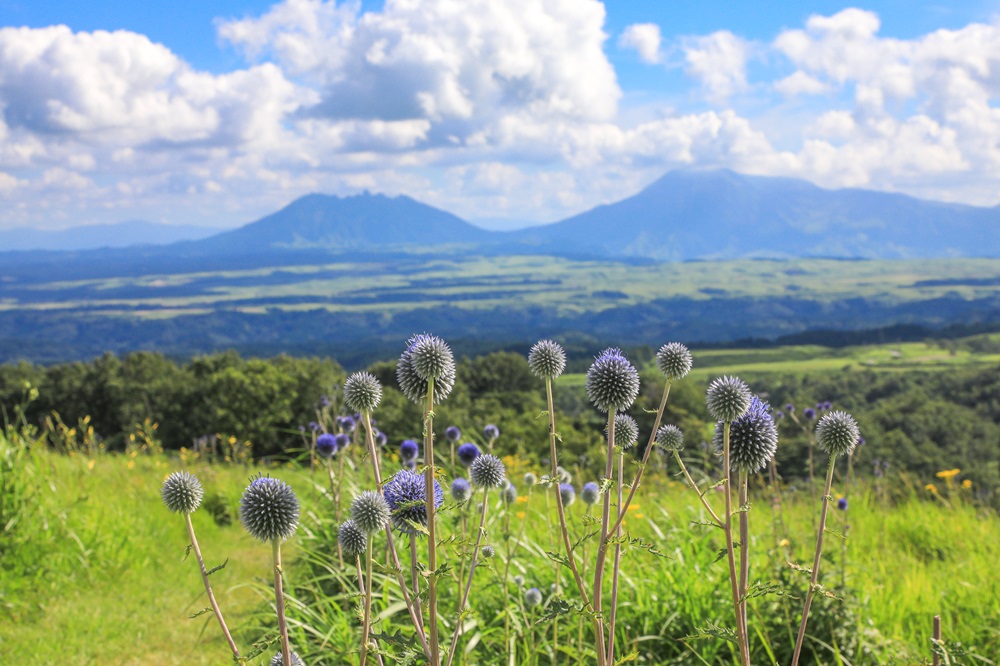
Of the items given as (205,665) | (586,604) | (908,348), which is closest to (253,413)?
(205,665)

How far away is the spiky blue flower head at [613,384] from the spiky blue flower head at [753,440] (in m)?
0.36

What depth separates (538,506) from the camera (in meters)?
8.05

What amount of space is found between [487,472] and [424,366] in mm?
1143

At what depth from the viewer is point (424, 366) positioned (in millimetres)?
2350

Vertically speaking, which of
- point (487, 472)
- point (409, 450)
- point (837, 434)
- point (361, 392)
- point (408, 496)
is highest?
point (361, 392)

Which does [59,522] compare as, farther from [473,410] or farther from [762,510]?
[473,410]

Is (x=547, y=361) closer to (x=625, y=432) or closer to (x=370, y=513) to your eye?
(x=625, y=432)

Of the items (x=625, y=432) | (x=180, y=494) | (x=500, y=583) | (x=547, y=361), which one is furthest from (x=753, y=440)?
(x=500, y=583)

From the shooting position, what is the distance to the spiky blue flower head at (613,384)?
2742 mm

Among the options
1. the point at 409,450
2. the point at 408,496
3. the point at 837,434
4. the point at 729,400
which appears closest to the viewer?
the point at 729,400

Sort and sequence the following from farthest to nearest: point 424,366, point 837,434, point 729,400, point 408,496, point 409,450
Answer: point 409,450, point 837,434, point 408,496, point 729,400, point 424,366

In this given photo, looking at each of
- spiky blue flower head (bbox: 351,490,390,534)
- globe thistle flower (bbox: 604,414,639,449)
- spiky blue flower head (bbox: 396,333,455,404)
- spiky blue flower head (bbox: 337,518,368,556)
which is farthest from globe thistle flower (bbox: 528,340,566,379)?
spiky blue flower head (bbox: 337,518,368,556)

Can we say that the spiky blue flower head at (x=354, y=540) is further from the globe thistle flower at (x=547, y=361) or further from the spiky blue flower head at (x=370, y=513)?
the globe thistle flower at (x=547, y=361)

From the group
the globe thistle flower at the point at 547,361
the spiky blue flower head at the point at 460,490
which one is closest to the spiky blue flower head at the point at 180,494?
the spiky blue flower head at the point at 460,490
